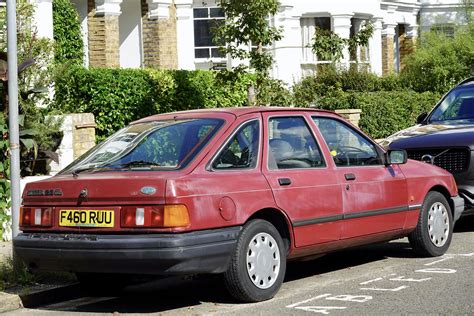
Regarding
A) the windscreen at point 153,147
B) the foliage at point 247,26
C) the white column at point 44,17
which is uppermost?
the white column at point 44,17

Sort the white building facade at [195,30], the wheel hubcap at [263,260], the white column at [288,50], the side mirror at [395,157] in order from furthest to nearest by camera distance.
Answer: the white column at [288,50] < the white building facade at [195,30] < the side mirror at [395,157] < the wheel hubcap at [263,260]

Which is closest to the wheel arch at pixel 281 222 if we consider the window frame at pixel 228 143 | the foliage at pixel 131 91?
the window frame at pixel 228 143

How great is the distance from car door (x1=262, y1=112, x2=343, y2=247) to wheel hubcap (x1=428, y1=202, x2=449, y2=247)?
169 centimetres

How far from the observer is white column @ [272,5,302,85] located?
88.3 ft

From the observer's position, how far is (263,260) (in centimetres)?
849

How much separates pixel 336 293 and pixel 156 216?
194 cm

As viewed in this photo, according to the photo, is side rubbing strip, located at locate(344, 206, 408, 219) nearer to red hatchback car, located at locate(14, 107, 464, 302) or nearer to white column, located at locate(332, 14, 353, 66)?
red hatchback car, located at locate(14, 107, 464, 302)

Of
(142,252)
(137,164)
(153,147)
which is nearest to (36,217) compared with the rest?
(137,164)

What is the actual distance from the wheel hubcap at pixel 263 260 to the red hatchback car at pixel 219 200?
1cm

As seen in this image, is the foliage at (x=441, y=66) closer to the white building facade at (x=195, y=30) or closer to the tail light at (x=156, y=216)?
the white building facade at (x=195, y=30)

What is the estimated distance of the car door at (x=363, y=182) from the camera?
31.4 ft

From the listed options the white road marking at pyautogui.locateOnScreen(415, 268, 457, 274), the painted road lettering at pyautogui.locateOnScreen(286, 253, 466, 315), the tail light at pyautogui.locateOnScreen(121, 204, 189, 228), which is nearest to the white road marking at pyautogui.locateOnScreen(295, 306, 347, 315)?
the painted road lettering at pyautogui.locateOnScreen(286, 253, 466, 315)

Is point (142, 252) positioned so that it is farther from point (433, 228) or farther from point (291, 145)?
point (433, 228)

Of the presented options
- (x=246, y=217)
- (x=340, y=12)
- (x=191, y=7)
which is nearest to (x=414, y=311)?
(x=246, y=217)
